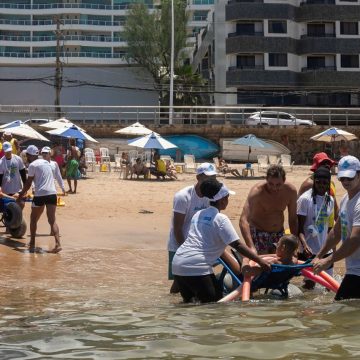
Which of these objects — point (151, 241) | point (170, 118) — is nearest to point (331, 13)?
point (170, 118)

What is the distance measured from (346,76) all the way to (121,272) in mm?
42772

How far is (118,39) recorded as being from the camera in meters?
68.8

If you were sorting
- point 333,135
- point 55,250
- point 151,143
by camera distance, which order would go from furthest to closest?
1. point 333,135
2. point 151,143
3. point 55,250

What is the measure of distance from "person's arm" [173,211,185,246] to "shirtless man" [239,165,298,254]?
641 millimetres

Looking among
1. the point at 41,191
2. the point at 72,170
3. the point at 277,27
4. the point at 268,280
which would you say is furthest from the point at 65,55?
the point at 268,280

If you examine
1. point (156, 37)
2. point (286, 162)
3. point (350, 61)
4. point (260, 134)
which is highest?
point (156, 37)

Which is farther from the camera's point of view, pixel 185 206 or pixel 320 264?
pixel 185 206

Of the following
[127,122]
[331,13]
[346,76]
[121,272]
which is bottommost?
[121,272]

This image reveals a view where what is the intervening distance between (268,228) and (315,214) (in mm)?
549

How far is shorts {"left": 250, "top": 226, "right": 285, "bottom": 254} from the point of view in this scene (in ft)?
26.3

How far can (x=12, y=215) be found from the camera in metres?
12.5

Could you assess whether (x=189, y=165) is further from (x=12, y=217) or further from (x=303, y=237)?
(x=303, y=237)

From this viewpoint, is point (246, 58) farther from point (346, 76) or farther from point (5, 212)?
point (5, 212)

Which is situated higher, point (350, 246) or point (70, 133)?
point (70, 133)
